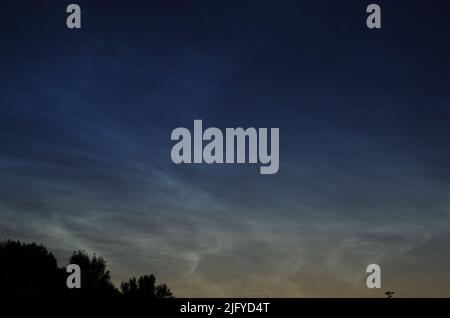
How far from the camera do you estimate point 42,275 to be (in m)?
85.2

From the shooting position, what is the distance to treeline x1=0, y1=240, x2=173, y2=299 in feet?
261

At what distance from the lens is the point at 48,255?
9069cm

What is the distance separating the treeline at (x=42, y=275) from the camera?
79.6 m
